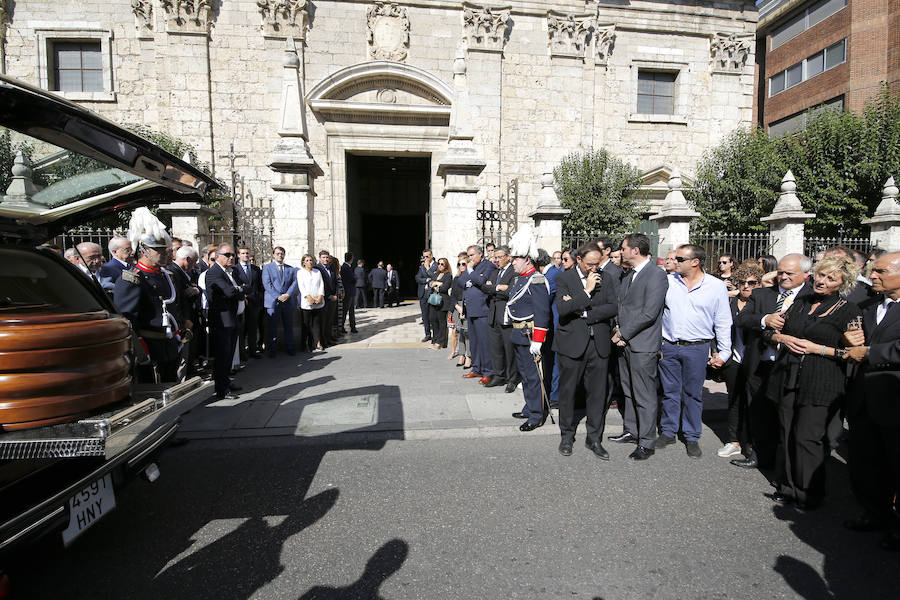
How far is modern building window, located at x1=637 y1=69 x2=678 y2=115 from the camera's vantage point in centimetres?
1828

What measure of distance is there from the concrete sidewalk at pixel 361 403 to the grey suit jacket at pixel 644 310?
1278mm

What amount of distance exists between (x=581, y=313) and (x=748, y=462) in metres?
2.08

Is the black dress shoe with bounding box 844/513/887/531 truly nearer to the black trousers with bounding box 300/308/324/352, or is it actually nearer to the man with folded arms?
the man with folded arms

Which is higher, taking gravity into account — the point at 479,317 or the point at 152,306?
the point at 152,306

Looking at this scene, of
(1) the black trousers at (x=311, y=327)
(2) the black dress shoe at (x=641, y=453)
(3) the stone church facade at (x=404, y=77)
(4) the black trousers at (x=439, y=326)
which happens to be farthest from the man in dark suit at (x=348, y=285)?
(2) the black dress shoe at (x=641, y=453)

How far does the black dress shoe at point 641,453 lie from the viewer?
4.56m

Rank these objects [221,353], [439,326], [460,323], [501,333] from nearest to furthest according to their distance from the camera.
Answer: [221,353] < [501,333] < [460,323] < [439,326]

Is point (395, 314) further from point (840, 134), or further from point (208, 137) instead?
point (840, 134)

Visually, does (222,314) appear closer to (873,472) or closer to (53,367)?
(53,367)

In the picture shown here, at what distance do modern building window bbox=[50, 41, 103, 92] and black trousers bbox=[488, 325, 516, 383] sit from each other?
54.3 feet

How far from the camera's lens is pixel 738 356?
4.87 m

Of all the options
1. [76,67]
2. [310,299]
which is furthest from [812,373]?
[76,67]

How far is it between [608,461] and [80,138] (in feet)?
16.4

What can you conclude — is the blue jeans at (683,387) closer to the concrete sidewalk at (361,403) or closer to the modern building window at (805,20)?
the concrete sidewalk at (361,403)
